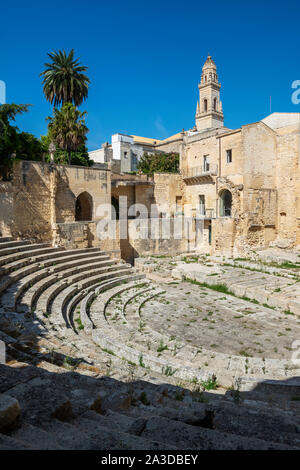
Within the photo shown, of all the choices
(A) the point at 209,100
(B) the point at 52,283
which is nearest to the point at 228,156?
(B) the point at 52,283

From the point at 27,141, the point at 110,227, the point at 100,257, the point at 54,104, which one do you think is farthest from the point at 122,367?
the point at 54,104

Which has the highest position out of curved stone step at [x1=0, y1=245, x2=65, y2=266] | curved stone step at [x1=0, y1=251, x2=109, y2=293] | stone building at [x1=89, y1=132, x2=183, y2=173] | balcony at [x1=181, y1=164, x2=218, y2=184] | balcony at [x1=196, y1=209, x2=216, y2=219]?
stone building at [x1=89, y1=132, x2=183, y2=173]

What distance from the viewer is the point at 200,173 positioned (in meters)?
26.8

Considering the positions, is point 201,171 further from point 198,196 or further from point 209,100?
point 209,100

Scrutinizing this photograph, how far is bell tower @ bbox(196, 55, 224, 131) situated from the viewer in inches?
1850

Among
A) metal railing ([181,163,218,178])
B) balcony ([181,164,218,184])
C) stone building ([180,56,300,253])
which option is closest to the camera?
stone building ([180,56,300,253])

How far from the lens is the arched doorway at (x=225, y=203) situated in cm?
2508

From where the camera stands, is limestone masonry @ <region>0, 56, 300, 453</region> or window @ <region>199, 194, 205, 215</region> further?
window @ <region>199, 194, 205, 215</region>

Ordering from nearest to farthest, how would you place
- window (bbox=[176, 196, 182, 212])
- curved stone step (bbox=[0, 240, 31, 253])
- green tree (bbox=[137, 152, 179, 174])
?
curved stone step (bbox=[0, 240, 31, 253]) < window (bbox=[176, 196, 182, 212]) < green tree (bbox=[137, 152, 179, 174])

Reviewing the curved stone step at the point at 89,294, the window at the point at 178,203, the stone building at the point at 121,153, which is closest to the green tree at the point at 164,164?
the stone building at the point at 121,153

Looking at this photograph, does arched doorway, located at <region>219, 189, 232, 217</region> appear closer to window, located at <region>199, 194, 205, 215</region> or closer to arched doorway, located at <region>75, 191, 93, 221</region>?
window, located at <region>199, 194, 205, 215</region>

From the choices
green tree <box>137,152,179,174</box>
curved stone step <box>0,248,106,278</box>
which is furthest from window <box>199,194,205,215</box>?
curved stone step <box>0,248,106,278</box>

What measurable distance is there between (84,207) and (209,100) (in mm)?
34137

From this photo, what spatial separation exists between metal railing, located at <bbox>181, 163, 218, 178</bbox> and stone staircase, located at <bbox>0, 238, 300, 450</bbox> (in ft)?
51.4
